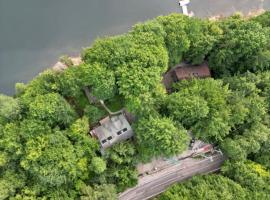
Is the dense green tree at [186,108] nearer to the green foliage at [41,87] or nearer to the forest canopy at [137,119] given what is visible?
the forest canopy at [137,119]

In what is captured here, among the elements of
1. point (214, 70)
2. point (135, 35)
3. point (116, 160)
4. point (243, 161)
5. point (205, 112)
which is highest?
point (135, 35)

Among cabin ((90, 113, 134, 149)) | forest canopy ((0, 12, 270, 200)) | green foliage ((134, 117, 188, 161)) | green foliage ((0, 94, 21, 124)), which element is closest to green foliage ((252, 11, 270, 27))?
forest canopy ((0, 12, 270, 200))

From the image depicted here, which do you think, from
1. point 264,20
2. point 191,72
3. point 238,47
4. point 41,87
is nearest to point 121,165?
point 41,87

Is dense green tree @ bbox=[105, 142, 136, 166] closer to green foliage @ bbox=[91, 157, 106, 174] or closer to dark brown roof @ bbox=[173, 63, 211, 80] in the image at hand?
green foliage @ bbox=[91, 157, 106, 174]

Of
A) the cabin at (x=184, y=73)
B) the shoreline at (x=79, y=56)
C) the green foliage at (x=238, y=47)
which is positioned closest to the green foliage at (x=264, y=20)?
the green foliage at (x=238, y=47)

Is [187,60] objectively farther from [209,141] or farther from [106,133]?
[106,133]

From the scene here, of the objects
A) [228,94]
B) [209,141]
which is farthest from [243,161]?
[228,94]
